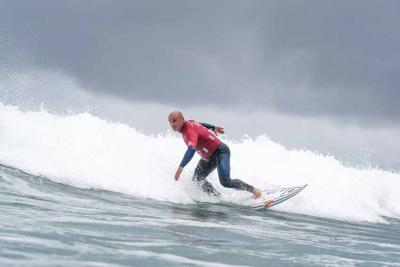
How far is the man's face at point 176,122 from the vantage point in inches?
462

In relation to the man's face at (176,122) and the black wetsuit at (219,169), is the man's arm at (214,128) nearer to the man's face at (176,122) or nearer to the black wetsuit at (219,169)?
the black wetsuit at (219,169)

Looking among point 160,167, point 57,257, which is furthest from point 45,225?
point 160,167

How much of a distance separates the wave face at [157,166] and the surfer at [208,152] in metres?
0.57

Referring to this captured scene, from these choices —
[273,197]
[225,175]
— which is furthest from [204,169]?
[273,197]

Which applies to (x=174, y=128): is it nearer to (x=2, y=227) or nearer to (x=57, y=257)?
(x=2, y=227)

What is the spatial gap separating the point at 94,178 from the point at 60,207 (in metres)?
4.79

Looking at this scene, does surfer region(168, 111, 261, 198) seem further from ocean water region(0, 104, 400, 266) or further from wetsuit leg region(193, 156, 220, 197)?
ocean water region(0, 104, 400, 266)

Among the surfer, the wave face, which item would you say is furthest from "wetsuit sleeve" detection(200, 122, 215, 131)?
the wave face

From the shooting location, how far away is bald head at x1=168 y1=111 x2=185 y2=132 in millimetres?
11734

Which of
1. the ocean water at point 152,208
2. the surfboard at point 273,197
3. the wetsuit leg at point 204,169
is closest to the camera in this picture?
the ocean water at point 152,208

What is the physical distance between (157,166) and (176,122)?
3.59 meters

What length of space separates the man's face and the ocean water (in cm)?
168

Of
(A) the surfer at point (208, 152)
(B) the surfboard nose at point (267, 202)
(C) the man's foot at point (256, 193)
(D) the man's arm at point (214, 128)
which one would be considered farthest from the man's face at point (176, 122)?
(B) the surfboard nose at point (267, 202)

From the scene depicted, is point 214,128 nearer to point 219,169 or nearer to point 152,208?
point 219,169
